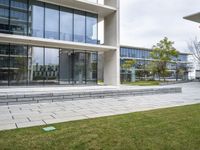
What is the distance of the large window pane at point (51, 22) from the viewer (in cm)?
1572

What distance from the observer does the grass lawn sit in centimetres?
389

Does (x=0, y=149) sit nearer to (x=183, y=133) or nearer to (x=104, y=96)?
(x=183, y=133)

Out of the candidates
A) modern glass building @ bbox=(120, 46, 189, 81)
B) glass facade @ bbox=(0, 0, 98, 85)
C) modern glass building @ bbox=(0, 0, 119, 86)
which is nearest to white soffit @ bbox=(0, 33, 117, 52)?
modern glass building @ bbox=(0, 0, 119, 86)

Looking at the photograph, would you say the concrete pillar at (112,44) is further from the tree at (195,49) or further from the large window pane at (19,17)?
the tree at (195,49)

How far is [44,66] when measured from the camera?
15.5 meters

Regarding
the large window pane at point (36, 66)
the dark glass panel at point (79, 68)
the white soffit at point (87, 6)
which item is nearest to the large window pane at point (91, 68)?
the dark glass panel at point (79, 68)

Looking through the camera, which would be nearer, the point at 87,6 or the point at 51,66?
the point at 51,66

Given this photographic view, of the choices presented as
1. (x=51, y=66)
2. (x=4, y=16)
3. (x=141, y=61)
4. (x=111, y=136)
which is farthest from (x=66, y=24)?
(x=141, y=61)

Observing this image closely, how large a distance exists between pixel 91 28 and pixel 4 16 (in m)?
7.93

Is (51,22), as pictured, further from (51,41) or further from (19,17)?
(51,41)

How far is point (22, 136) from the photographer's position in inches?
173

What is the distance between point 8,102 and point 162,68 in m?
29.4

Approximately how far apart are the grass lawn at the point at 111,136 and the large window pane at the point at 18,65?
1042cm

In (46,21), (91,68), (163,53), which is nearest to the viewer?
(46,21)
